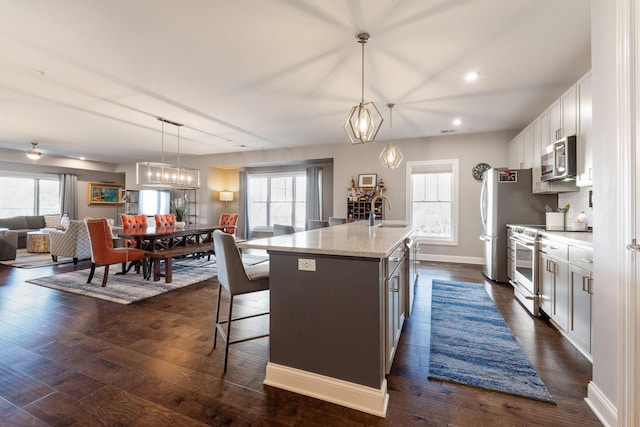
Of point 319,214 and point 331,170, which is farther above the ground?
point 331,170

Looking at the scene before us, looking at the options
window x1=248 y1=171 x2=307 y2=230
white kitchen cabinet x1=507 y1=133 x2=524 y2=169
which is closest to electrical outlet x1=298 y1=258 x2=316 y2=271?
white kitchen cabinet x1=507 y1=133 x2=524 y2=169

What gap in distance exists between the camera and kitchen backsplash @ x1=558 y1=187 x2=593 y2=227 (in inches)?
129

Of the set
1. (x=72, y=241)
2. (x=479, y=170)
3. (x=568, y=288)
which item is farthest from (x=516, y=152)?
(x=72, y=241)

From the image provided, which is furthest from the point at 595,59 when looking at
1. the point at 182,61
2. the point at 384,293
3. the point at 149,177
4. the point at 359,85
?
the point at 149,177

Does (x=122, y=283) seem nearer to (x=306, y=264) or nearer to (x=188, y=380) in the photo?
(x=188, y=380)

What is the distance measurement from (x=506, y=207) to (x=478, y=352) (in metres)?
2.76

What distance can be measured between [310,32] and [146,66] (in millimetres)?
1890

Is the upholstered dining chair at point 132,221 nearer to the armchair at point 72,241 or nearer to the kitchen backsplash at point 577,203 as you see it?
the armchair at point 72,241

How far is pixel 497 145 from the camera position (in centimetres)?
560

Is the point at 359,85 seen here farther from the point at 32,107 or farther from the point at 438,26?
the point at 32,107

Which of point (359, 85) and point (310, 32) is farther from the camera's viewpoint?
point (359, 85)

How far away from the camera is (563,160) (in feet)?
9.84

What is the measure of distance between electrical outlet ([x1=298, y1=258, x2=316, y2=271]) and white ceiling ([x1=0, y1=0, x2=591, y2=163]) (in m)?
1.89

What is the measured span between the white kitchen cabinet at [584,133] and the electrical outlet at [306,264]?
2803mm
